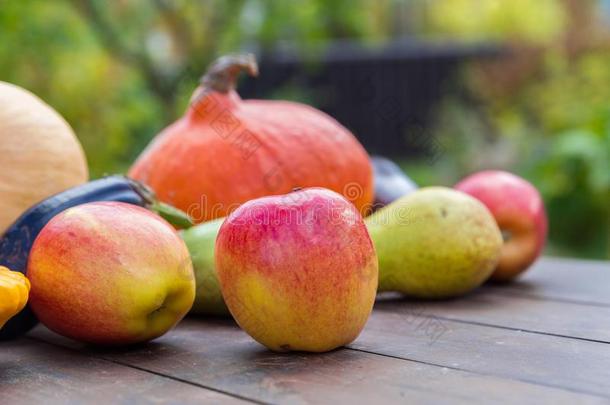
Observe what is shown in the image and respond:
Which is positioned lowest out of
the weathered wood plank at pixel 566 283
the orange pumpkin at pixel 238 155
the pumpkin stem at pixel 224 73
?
the weathered wood plank at pixel 566 283

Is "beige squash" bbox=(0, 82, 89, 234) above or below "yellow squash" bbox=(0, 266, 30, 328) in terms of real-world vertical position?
above

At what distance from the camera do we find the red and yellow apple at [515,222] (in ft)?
5.12

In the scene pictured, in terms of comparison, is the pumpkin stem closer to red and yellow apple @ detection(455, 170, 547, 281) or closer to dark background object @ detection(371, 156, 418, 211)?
dark background object @ detection(371, 156, 418, 211)

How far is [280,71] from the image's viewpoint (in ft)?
26.5

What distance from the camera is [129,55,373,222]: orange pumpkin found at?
1563 mm

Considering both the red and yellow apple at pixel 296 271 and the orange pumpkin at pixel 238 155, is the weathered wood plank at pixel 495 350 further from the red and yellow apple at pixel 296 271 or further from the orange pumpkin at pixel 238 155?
the orange pumpkin at pixel 238 155

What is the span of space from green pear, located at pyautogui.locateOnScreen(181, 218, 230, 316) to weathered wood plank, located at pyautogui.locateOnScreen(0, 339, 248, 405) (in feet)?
0.85

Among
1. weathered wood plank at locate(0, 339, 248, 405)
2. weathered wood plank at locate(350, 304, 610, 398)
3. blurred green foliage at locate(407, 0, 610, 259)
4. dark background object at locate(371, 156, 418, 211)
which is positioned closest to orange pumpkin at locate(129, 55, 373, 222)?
dark background object at locate(371, 156, 418, 211)

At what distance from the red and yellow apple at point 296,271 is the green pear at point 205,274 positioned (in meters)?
0.24

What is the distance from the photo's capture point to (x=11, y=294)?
0.96m

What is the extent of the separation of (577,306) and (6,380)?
2.99ft

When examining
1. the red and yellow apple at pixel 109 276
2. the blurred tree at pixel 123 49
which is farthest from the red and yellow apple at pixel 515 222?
the blurred tree at pixel 123 49

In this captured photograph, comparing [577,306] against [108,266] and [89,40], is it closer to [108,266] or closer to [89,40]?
[108,266]

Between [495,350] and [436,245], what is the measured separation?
365 millimetres
